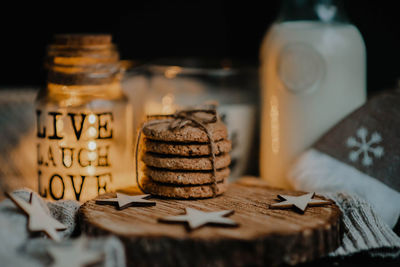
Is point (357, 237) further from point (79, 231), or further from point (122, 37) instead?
point (122, 37)

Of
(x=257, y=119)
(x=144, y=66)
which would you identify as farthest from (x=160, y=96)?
(x=257, y=119)

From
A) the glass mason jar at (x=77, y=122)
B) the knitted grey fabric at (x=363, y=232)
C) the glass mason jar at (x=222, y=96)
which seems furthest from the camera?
the glass mason jar at (x=222, y=96)

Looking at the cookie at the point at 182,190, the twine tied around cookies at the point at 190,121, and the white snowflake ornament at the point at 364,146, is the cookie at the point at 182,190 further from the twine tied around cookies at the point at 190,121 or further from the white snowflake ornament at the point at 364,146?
the white snowflake ornament at the point at 364,146

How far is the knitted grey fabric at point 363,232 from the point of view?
64 cm

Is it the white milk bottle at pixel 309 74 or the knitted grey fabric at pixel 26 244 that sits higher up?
the white milk bottle at pixel 309 74

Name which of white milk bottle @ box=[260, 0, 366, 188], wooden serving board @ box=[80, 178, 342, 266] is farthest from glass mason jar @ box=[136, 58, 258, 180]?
wooden serving board @ box=[80, 178, 342, 266]

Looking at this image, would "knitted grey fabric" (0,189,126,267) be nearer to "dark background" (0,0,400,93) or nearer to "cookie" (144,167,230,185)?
"cookie" (144,167,230,185)

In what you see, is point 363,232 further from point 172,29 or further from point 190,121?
point 172,29

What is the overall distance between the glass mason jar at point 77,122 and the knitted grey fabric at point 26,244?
0.38 ft

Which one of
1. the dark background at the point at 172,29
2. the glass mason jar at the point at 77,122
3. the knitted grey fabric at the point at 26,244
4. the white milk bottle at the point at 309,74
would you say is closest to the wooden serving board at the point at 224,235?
the knitted grey fabric at the point at 26,244

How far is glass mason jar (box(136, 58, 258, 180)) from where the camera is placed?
958mm

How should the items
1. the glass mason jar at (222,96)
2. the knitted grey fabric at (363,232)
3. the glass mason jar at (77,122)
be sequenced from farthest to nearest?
the glass mason jar at (222,96), the glass mason jar at (77,122), the knitted grey fabric at (363,232)

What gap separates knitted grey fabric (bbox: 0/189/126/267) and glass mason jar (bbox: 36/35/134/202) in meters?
0.12

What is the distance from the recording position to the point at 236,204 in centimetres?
69
